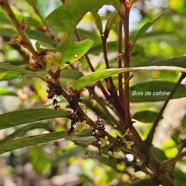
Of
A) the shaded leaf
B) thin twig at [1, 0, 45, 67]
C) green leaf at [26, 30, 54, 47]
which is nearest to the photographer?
thin twig at [1, 0, 45, 67]

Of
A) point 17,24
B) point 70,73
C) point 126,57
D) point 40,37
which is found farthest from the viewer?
point 40,37

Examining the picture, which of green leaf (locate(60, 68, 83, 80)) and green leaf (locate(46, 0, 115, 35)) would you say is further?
green leaf (locate(60, 68, 83, 80))

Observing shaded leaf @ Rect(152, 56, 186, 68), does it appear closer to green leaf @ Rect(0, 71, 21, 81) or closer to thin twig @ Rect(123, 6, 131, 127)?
thin twig @ Rect(123, 6, 131, 127)

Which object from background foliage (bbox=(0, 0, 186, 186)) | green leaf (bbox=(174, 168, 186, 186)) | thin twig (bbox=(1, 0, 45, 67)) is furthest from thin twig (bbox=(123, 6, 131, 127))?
green leaf (bbox=(174, 168, 186, 186))

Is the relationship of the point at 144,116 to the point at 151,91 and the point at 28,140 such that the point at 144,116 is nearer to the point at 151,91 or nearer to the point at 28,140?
the point at 151,91

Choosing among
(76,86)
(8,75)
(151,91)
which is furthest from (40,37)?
(76,86)

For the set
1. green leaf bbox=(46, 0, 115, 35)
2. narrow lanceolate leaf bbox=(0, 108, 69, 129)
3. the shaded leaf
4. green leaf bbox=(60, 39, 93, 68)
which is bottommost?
narrow lanceolate leaf bbox=(0, 108, 69, 129)

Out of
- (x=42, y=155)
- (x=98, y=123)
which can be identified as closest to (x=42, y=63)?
(x=98, y=123)
